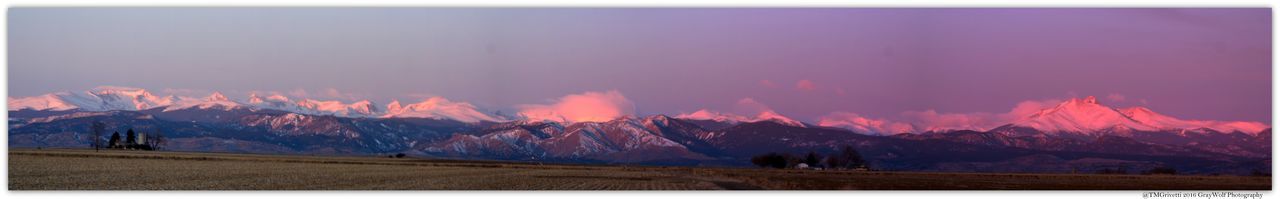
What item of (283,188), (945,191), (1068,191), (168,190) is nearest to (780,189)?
(945,191)

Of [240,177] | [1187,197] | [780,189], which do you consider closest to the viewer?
[1187,197]

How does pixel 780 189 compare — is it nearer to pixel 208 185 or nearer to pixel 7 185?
pixel 208 185

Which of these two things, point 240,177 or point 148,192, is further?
point 240,177

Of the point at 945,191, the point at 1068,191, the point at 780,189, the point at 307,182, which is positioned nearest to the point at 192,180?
the point at 307,182

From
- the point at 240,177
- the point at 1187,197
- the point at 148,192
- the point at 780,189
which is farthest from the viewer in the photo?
the point at 240,177

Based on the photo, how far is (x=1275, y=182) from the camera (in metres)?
84.6

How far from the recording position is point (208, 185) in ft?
241

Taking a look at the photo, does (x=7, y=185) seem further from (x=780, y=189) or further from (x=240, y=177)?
(x=780, y=189)

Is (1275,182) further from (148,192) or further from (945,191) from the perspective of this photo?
(148,192)

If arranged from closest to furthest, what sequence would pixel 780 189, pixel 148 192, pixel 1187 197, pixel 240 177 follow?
pixel 148 192
pixel 1187 197
pixel 780 189
pixel 240 177

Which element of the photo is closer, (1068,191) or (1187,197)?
(1187,197)

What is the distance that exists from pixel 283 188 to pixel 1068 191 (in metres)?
46.1

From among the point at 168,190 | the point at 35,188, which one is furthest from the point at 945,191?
the point at 35,188

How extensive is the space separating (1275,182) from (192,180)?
65.6m
